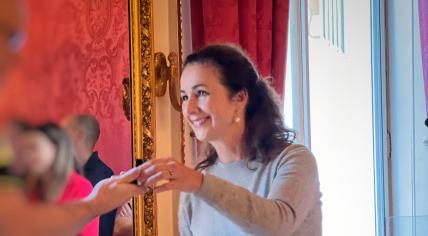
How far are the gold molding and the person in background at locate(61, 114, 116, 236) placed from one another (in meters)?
0.22

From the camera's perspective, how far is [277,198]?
1.08m

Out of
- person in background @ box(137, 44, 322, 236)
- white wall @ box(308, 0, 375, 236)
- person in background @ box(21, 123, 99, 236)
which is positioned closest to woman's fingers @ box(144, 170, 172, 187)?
person in background @ box(137, 44, 322, 236)

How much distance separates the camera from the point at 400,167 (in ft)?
7.61

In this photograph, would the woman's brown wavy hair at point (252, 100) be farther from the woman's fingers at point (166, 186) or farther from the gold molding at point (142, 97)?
the woman's fingers at point (166, 186)

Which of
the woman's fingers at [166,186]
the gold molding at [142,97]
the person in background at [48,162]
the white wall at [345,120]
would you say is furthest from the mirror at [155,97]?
the white wall at [345,120]

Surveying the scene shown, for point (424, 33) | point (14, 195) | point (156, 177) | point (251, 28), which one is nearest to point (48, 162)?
point (14, 195)

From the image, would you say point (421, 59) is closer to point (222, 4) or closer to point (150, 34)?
point (222, 4)

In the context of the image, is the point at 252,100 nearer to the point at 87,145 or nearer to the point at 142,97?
the point at 142,97

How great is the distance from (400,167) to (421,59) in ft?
1.47

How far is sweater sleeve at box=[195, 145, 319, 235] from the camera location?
38.3 inches

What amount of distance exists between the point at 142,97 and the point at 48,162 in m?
0.81

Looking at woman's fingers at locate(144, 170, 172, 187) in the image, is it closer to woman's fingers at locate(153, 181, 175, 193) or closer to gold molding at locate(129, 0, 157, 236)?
woman's fingers at locate(153, 181, 175, 193)

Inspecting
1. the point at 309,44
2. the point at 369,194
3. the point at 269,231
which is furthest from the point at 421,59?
the point at 269,231

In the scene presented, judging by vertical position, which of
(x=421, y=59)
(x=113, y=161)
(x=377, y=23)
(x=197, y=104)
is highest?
(x=377, y=23)
